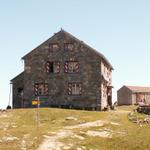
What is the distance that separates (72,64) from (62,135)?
28175 millimetres

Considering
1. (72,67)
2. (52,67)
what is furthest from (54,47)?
(72,67)

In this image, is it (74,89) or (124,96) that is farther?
(124,96)

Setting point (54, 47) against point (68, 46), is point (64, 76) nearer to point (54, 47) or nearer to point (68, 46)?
point (68, 46)

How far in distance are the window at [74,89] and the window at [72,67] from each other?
231cm

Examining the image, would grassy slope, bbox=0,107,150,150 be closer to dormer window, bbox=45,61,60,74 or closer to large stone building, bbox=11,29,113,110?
large stone building, bbox=11,29,113,110

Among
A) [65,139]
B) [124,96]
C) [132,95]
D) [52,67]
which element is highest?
[52,67]

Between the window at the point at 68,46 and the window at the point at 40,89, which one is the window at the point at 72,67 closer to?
the window at the point at 68,46

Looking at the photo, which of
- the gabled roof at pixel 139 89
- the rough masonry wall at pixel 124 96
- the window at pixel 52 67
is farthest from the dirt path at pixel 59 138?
the gabled roof at pixel 139 89

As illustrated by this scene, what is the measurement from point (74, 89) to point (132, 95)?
39.6 m

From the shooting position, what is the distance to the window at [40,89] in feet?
195

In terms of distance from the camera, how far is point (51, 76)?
59.7m

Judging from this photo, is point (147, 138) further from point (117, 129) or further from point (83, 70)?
point (83, 70)

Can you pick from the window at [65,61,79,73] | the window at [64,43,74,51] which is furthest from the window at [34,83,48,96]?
the window at [64,43,74,51]

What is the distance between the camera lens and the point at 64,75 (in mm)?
59094
